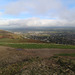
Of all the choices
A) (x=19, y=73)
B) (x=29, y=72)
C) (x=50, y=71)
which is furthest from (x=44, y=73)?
(x=19, y=73)

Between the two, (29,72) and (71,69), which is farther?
(71,69)

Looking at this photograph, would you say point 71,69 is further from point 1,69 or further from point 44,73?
point 1,69

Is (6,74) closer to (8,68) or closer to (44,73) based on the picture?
(8,68)

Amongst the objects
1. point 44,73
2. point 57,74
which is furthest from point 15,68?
point 57,74

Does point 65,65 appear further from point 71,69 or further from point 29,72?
point 29,72

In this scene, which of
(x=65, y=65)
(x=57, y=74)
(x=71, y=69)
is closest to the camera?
(x=57, y=74)

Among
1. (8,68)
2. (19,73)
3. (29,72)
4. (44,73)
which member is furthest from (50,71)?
(8,68)

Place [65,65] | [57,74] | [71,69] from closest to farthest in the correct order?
[57,74]
[71,69]
[65,65]

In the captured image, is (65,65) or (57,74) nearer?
(57,74)
